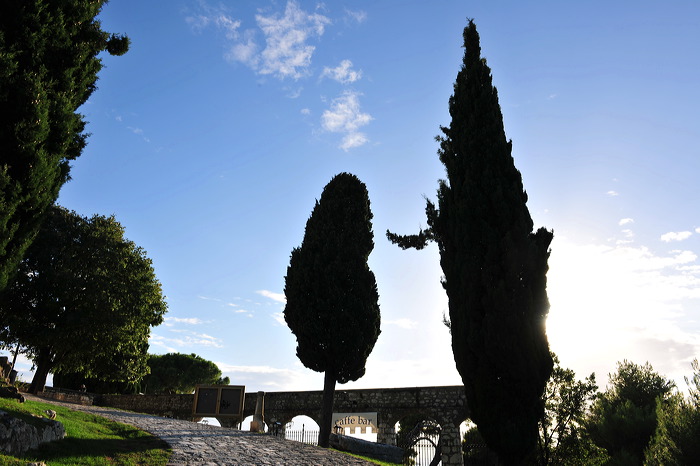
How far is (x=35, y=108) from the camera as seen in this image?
10.3m

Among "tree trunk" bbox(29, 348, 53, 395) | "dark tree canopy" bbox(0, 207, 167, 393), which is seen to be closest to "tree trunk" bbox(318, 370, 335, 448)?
"dark tree canopy" bbox(0, 207, 167, 393)

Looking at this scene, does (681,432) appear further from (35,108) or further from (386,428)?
(35,108)

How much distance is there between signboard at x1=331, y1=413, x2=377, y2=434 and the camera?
88.7 ft

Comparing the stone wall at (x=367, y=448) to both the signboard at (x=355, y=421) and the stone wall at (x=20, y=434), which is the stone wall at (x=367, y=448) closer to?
the signboard at (x=355, y=421)

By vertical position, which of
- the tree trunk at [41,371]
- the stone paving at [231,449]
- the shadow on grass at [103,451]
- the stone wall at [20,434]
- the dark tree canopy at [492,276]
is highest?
the dark tree canopy at [492,276]

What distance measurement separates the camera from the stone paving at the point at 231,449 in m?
12.1

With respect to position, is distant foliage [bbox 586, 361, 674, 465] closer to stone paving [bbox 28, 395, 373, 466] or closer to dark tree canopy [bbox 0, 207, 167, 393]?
stone paving [bbox 28, 395, 373, 466]

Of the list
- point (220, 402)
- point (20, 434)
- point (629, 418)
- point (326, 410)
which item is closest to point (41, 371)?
A: point (220, 402)

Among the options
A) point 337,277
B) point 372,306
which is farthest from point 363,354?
point 337,277

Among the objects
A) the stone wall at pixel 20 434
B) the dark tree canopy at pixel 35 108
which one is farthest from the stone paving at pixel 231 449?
the dark tree canopy at pixel 35 108

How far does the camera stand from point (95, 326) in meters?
23.8

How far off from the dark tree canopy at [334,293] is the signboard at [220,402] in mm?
3104

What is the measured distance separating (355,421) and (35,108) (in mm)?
23886

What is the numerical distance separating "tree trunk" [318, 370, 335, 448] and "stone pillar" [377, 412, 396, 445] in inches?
268
